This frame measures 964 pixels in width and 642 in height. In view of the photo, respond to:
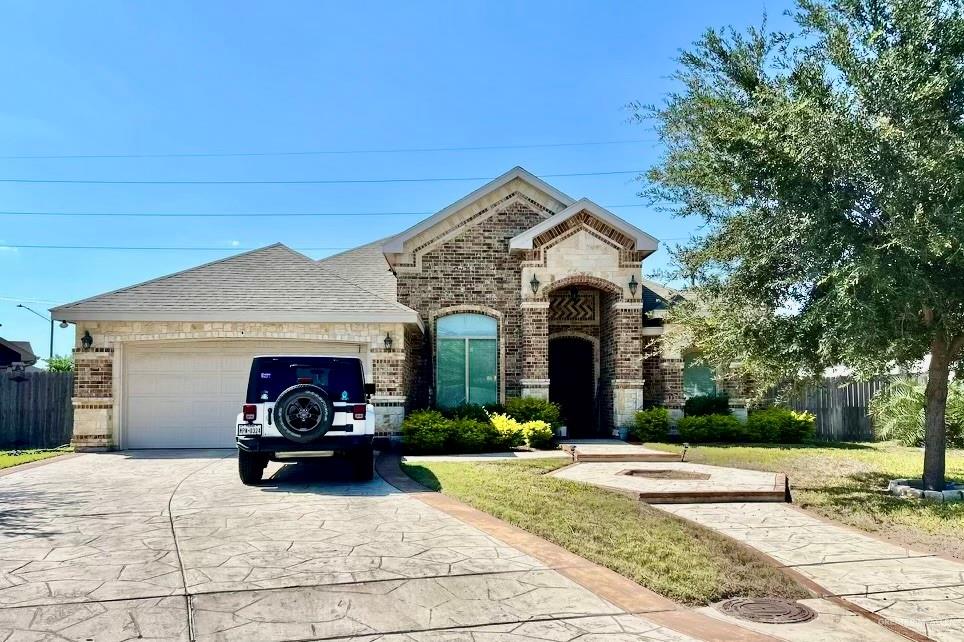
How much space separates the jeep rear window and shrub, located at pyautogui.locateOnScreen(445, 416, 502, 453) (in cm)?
470

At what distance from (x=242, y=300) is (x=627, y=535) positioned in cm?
1127

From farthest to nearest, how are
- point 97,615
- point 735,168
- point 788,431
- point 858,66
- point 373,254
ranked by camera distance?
1. point 373,254
2. point 788,431
3. point 735,168
4. point 858,66
5. point 97,615

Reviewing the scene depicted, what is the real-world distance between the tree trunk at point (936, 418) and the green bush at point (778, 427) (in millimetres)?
7964

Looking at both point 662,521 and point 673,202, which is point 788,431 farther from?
point 662,521

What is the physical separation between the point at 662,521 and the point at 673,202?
240 inches

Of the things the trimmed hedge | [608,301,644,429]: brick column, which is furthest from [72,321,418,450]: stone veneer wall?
the trimmed hedge

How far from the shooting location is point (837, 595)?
611 centimetres

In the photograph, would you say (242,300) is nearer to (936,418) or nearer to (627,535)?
(627,535)

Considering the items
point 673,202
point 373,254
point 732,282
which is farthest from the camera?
point 373,254

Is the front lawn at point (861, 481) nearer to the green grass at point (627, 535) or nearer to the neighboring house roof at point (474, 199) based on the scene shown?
the green grass at point (627, 535)

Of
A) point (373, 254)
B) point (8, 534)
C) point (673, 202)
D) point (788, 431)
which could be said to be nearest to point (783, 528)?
point (673, 202)

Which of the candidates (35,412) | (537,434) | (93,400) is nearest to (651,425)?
(537,434)

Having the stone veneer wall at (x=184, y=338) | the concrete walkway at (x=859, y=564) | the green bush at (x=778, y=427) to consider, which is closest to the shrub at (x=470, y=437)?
the stone veneer wall at (x=184, y=338)

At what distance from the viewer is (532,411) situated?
17.4m
